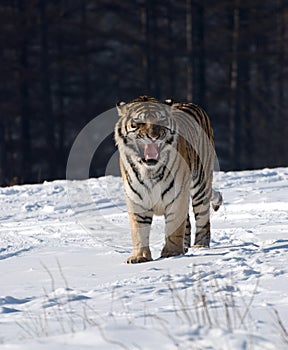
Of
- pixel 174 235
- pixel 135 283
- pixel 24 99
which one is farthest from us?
pixel 24 99

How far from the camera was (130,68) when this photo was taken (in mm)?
27719

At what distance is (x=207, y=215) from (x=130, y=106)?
1518mm

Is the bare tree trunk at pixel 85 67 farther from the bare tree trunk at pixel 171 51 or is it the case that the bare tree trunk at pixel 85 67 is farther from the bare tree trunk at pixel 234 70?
the bare tree trunk at pixel 234 70

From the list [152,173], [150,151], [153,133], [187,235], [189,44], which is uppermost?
[189,44]

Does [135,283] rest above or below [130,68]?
below

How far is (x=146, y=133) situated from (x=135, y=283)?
168 centimetres

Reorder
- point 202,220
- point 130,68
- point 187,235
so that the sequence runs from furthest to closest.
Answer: point 130,68 → point 187,235 → point 202,220

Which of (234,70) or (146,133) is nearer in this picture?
(146,133)

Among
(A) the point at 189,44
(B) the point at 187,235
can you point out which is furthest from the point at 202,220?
(A) the point at 189,44

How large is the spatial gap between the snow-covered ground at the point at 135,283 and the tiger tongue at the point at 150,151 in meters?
0.92

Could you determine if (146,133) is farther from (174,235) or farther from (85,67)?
(85,67)

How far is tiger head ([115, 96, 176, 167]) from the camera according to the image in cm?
698

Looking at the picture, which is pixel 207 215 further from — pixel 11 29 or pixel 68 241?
pixel 11 29

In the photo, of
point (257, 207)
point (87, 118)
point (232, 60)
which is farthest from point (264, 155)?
point (257, 207)
